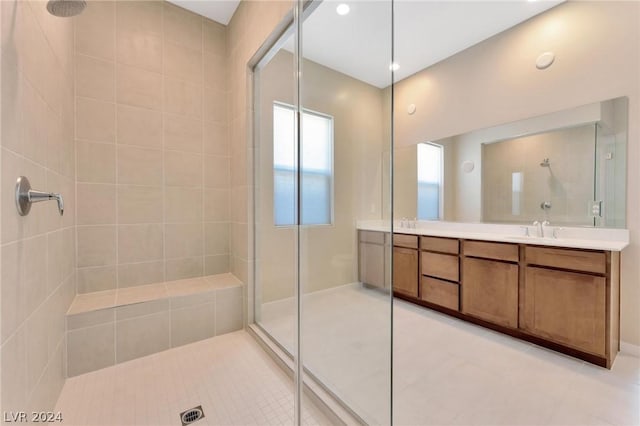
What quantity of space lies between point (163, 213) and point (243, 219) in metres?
0.74

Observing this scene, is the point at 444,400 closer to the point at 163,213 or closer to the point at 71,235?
the point at 163,213

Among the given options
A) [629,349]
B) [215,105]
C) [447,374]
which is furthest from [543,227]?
[215,105]

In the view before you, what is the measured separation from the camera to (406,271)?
299 centimetres

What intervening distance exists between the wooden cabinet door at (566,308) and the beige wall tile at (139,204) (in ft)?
10.6

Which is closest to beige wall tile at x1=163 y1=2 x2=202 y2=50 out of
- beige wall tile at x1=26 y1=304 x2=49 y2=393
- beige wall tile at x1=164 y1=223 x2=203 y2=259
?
beige wall tile at x1=164 y1=223 x2=203 y2=259

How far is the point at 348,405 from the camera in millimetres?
1279

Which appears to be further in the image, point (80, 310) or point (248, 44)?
point (248, 44)

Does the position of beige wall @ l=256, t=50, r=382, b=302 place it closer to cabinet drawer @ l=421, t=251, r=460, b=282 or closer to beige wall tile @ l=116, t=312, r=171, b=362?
beige wall tile @ l=116, t=312, r=171, b=362

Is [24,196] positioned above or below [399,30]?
below

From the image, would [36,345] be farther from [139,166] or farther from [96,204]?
[139,166]

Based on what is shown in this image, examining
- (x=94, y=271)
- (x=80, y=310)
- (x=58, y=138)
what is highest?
(x=58, y=138)

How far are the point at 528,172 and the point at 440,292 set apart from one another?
58.9 inches

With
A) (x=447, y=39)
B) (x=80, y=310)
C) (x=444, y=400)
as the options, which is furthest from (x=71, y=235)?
(x=447, y=39)

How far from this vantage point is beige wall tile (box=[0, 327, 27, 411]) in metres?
0.80
